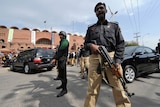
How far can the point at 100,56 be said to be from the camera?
278 centimetres

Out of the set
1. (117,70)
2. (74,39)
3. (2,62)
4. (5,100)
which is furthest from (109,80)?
(74,39)

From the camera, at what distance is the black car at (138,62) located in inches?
253

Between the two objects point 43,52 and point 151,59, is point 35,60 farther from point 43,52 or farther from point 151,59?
point 151,59

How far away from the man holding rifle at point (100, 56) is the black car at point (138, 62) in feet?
11.9

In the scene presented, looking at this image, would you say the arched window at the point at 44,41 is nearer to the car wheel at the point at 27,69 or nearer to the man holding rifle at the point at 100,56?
the car wheel at the point at 27,69

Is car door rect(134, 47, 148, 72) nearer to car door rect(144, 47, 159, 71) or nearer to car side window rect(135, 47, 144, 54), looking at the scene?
car side window rect(135, 47, 144, 54)

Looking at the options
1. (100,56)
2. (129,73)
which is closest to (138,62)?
(129,73)

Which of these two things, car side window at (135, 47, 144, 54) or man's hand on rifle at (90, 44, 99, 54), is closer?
man's hand on rifle at (90, 44, 99, 54)

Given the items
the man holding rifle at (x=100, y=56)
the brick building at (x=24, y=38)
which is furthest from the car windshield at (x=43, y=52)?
the brick building at (x=24, y=38)

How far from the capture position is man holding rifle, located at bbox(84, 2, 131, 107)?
2744 mm

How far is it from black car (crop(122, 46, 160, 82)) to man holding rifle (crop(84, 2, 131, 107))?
Answer: 3.64 m

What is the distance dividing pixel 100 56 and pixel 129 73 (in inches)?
159

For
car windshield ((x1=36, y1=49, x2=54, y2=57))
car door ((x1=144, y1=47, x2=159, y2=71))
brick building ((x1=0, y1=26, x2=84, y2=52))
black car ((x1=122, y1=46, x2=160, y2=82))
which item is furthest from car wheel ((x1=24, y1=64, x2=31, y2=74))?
brick building ((x1=0, y1=26, x2=84, y2=52))

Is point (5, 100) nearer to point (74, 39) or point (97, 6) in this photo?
point (97, 6)
